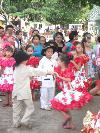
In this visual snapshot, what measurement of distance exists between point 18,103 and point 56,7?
39.8 metres

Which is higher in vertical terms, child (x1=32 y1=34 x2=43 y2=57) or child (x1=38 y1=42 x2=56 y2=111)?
child (x1=32 y1=34 x2=43 y2=57)

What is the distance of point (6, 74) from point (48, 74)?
2.07 meters

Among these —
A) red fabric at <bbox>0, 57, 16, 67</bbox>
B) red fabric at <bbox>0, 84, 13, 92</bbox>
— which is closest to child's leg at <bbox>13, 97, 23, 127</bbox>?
red fabric at <bbox>0, 84, 13, 92</bbox>

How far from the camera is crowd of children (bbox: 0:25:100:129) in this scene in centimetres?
792

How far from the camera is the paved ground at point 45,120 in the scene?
7984 mm

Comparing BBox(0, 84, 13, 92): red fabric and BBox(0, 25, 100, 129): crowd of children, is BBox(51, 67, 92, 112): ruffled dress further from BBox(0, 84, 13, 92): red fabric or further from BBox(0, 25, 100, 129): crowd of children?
BBox(0, 84, 13, 92): red fabric

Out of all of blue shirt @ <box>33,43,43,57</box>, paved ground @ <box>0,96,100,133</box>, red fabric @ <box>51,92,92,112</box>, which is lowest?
paved ground @ <box>0,96,100,133</box>

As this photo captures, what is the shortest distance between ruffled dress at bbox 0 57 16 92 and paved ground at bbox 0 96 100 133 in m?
0.47

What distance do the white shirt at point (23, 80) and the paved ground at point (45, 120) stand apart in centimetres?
64

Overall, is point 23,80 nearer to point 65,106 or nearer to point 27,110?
point 27,110

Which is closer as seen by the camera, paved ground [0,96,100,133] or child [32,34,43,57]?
paved ground [0,96,100,133]

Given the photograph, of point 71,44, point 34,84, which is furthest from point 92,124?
point 71,44

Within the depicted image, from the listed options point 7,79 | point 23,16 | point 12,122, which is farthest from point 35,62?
point 23,16

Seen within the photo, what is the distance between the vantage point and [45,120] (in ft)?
28.8
